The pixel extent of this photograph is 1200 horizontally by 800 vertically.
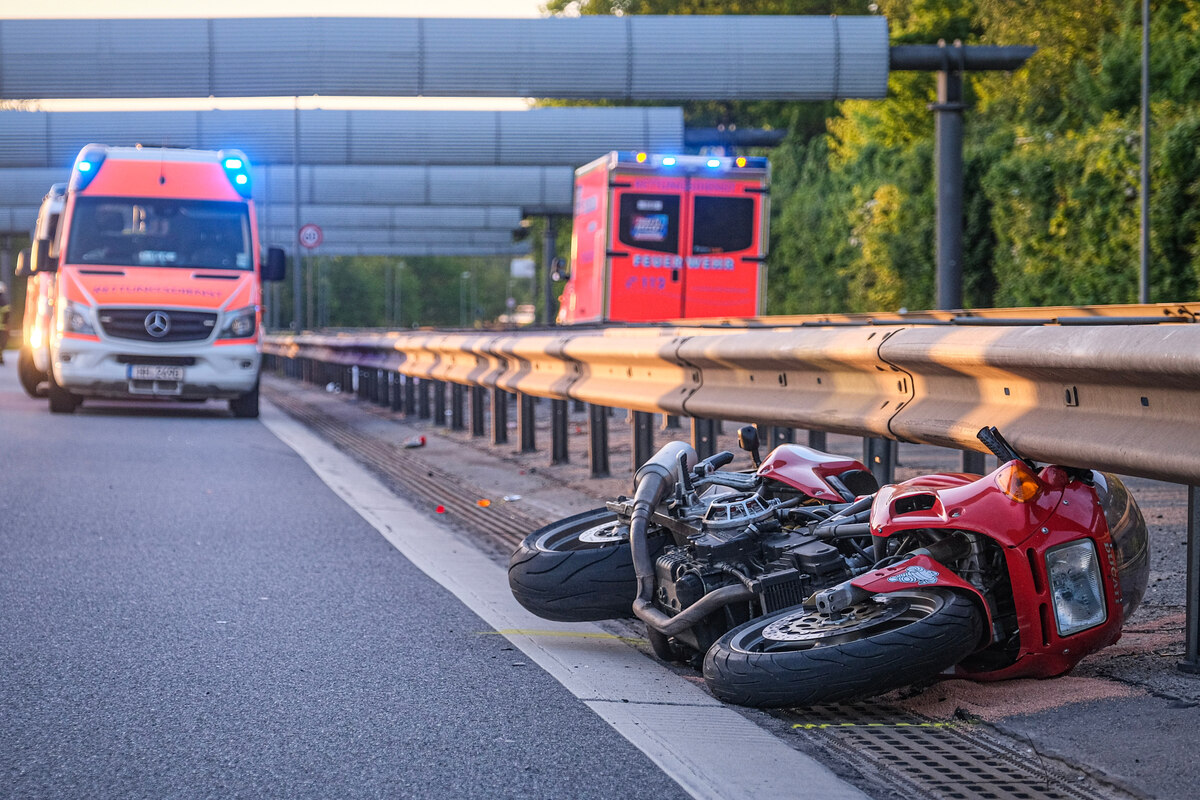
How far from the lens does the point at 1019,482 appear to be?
14.4 feet

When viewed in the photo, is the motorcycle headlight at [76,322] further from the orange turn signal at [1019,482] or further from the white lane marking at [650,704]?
the orange turn signal at [1019,482]

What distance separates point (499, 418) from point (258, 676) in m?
9.19

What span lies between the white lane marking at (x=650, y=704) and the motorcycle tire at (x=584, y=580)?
0.37ft

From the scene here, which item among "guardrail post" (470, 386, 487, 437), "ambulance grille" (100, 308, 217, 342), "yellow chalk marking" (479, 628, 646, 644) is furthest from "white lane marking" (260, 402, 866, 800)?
"ambulance grille" (100, 308, 217, 342)

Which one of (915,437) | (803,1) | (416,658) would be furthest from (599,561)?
(803,1)

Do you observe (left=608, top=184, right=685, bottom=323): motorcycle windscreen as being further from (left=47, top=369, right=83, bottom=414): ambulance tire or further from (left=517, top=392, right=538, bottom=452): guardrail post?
(left=517, top=392, right=538, bottom=452): guardrail post

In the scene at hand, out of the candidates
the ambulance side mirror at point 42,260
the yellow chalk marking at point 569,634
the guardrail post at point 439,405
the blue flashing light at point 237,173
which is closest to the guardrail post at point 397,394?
the blue flashing light at point 237,173

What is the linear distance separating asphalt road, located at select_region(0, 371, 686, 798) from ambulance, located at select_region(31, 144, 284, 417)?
9.52 m

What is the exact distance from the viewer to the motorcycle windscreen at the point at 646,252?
20.2 metres

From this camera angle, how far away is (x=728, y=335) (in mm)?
7965

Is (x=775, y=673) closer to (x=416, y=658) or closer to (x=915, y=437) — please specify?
(x=416, y=658)

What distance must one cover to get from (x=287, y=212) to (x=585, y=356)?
48049 millimetres

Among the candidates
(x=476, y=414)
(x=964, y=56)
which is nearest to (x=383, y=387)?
(x=476, y=414)

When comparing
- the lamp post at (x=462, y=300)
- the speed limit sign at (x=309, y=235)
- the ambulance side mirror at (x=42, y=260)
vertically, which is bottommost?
the lamp post at (x=462, y=300)
